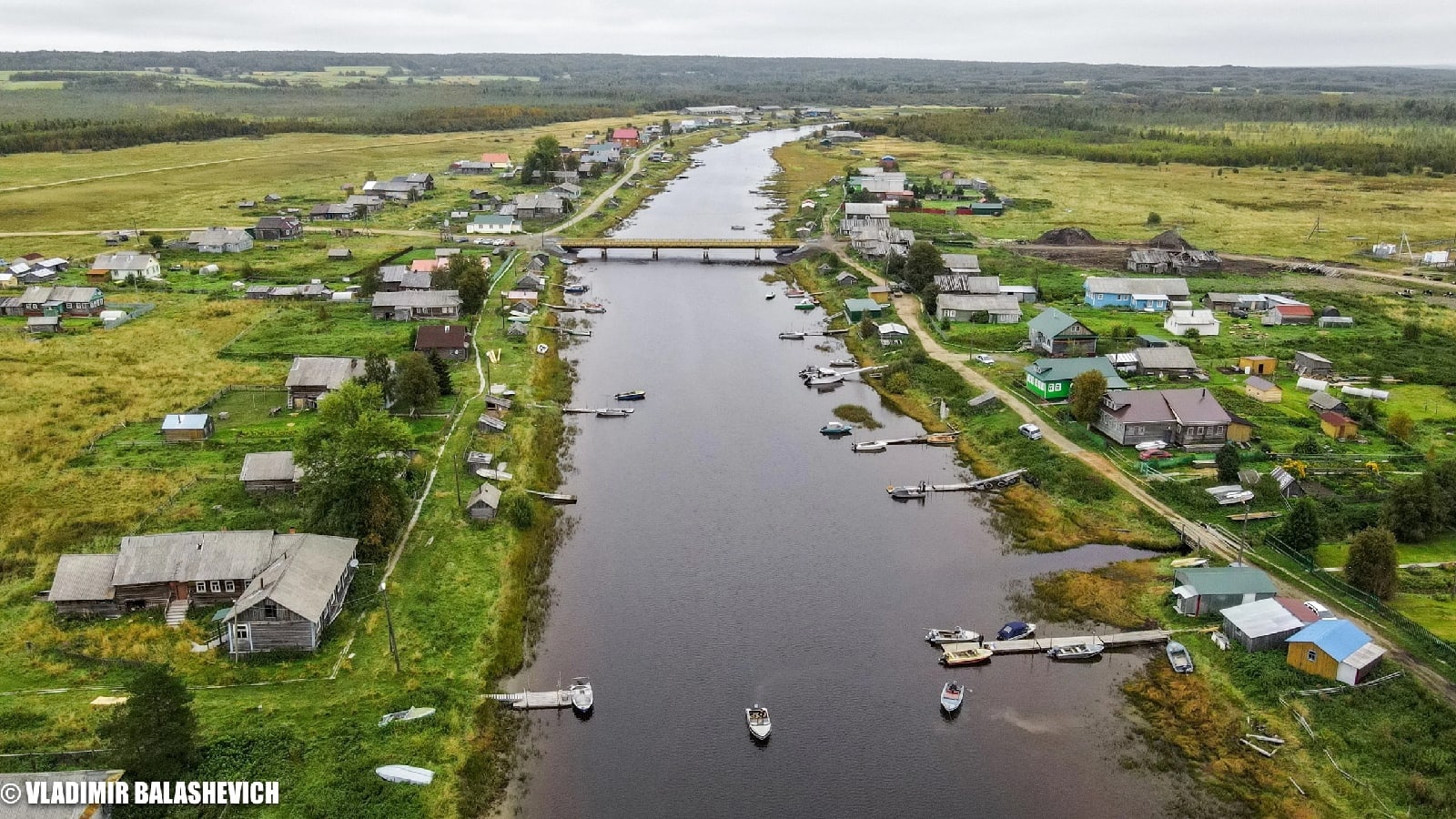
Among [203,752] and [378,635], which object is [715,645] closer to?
[378,635]

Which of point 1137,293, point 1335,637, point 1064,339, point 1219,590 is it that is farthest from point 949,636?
point 1137,293

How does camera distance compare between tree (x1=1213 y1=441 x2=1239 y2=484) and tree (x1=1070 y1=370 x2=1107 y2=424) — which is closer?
tree (x1=1213 y1=441 x2=1239 y2=484)

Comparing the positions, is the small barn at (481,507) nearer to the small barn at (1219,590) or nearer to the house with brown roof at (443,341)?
the house with brown roof at (443,341)

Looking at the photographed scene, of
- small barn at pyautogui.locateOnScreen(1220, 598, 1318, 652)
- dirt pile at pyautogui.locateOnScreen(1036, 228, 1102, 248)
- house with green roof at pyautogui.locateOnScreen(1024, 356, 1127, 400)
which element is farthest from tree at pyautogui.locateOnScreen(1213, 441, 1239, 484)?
dirt pile at pyautogui.locateOnScreen(1036, 228, 1102, 248)

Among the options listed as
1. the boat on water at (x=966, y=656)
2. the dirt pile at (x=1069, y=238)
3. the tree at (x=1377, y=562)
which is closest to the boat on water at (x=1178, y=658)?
the boat on water at (x=966, y=656)

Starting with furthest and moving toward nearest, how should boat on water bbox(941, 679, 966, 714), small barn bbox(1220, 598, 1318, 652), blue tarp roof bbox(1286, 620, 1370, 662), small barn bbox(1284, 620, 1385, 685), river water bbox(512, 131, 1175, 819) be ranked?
small barn bbox(1220, 598, 1318, 652) < boat on water bbox(941, 679, 966, 714) < blue tarp roof bbox(1286, 620, 1370, 662) < small barn bbox(1284, 620, 1385, 685) < river water bbox(512, 131, 1175, 819)

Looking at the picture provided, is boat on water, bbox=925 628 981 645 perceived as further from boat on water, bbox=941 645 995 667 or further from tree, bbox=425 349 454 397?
tree, bbox=425 349 454 397
